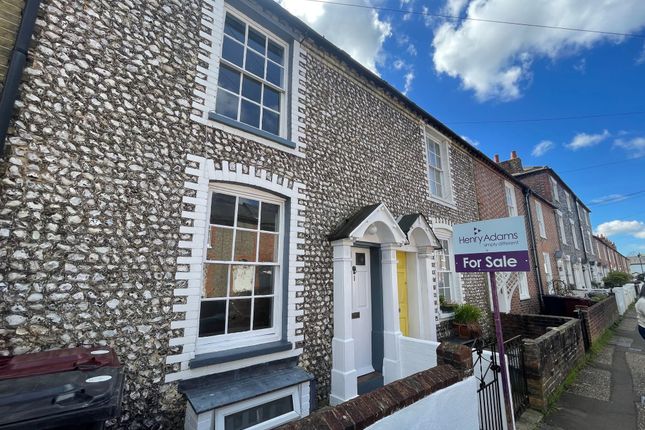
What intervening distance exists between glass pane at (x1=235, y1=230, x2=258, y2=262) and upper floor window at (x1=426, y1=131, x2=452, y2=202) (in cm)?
661

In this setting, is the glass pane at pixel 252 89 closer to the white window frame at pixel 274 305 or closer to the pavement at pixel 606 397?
the white window frame at pixel 274 305

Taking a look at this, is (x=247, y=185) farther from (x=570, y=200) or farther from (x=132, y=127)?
(x=570, y=200)

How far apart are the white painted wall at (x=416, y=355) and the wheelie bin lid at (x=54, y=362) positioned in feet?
15.8

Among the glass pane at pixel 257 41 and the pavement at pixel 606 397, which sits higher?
the glass pane at pixel 257 41

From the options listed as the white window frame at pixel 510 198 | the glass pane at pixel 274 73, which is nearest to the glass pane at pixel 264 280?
the glass pane at pixel 274 73

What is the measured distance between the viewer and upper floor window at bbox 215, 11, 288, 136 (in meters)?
4.86

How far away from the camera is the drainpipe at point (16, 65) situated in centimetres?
281

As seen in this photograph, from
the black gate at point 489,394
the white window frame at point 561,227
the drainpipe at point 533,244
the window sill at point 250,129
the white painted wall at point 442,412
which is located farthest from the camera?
the white window frame at point 561,227

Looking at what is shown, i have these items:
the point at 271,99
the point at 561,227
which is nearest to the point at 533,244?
the point at 561,227

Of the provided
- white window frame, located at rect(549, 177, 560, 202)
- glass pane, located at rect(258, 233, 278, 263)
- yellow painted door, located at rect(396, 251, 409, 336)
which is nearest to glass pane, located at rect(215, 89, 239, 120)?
glass pane, located at rect(258, 233, 278, 263)

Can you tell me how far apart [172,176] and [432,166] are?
7870 millimetres

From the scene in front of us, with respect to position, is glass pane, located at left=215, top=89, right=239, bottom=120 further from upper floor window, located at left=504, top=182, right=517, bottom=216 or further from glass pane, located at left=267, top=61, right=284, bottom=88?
upper floor window, located at left=504, top=182, right=517, bottom=216

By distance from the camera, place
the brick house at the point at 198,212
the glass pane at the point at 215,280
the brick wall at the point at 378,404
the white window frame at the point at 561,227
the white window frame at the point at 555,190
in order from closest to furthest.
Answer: the brick wall at the point at 378,404 < the brick house at the point at 198,212 < the glass pane at the point at 215,280 < the white window frame at the point at 555,190 < the white window frame at the point at 561,227

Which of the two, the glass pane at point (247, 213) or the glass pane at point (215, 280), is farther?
the glass pane at point (247, 213)
